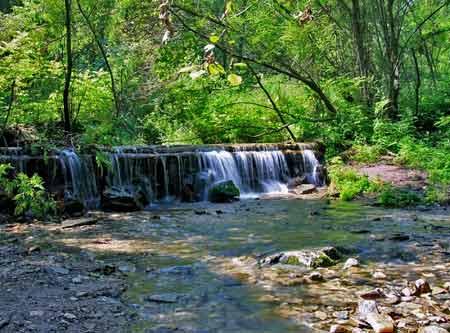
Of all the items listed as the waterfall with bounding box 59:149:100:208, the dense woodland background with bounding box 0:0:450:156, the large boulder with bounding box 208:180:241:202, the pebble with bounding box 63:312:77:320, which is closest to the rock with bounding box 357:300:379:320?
the pebble with bounding box 63:312:77:320

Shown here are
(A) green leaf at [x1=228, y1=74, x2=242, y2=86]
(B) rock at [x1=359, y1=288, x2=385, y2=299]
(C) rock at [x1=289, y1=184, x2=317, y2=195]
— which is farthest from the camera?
(C) rock at [x1=289, y1=184, x2=317, y2=195]

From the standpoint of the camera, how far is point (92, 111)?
51.3ft

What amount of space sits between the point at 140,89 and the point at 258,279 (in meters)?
11.6

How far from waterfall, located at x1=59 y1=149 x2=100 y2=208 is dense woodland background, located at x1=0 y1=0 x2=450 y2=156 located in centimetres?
75

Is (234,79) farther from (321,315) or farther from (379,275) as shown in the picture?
(379,275)

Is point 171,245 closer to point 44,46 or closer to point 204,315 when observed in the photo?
point 204,315

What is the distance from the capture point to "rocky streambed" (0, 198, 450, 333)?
3.97m

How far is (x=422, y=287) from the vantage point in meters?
4.55

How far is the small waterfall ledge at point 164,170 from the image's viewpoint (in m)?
11.1

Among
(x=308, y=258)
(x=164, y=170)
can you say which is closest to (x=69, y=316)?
(x=308, y=258)

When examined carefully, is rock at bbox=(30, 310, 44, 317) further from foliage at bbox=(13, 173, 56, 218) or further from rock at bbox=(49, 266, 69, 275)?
foliage at bbox=(13, 173, 56, 218)

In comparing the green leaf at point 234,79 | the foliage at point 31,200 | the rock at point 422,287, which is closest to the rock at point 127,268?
the rock at point 422,287

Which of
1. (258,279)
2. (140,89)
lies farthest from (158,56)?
(258,279)

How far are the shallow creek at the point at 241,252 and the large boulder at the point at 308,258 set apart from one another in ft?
0.83
